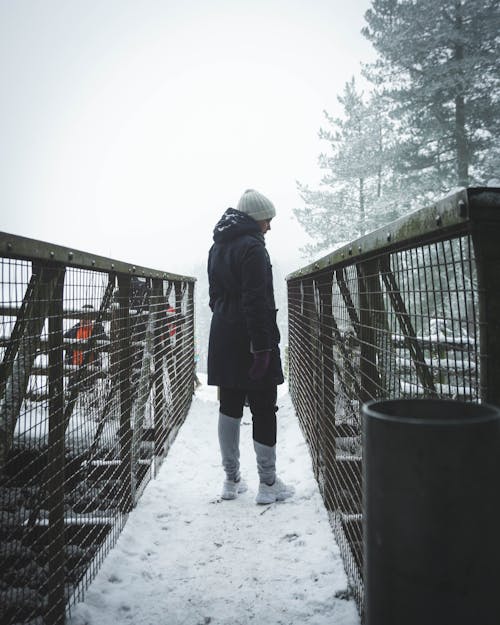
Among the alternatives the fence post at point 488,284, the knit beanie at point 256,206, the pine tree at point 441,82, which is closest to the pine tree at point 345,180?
the pine tree at point 441,82

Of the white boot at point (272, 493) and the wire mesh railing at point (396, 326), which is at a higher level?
the wire mesh railing at point (396, 326)

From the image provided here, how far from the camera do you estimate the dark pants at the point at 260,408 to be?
3.73 metres

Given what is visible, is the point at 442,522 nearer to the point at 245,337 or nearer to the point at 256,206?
the point at 245,337

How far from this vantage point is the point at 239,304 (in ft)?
12.0

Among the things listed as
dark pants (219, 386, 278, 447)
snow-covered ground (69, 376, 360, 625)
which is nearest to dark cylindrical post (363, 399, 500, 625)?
snow-covered ground (69, 376, 360, 625)

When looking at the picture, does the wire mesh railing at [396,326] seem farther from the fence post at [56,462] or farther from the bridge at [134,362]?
the fence post at [56,462]

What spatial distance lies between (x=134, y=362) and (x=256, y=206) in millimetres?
1600

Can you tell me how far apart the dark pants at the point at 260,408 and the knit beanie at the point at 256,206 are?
55.1 inches

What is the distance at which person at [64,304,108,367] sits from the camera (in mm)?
2345

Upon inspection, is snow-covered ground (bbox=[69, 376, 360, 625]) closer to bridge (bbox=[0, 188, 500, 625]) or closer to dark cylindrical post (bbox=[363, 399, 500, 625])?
bridge (bbox=[0, 188, 500, 625])

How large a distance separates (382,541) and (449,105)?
63.7 feet

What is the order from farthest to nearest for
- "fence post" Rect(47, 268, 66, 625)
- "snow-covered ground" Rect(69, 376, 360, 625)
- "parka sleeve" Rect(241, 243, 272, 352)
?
"parka sleeve" Rect(241, 243, 272, 352)
"snow-covered ground" Rect(69, 376, 360, 625)
"fence post" Rect(47, 268, 66, 625)

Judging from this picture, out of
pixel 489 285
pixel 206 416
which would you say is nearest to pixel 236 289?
pixel 489 285

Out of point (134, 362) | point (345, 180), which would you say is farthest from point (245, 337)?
point (345, 180)
